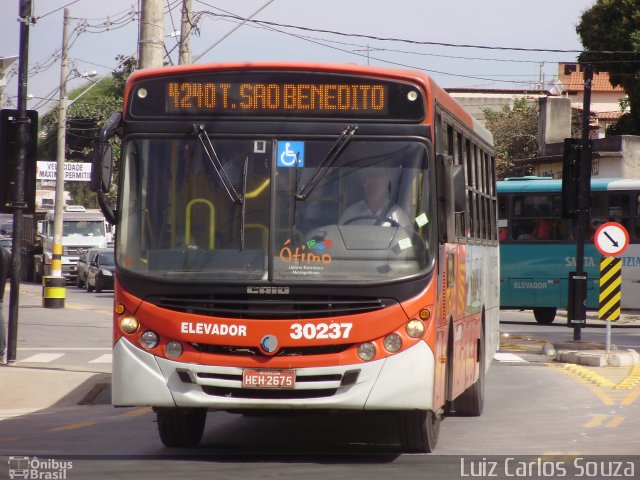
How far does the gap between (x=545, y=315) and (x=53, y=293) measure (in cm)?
1237

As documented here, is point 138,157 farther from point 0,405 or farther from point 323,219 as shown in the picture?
point 0,405

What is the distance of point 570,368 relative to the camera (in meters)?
Answer: 19.5

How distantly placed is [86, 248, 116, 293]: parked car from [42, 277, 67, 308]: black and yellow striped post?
10975 mm

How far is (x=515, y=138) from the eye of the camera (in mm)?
Answer: 62031

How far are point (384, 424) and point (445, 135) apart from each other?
301 centimetres

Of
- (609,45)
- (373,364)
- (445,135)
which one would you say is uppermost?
(609,45)

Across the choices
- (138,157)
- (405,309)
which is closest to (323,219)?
(405,309)

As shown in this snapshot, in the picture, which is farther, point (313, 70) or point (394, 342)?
point (313, 70)

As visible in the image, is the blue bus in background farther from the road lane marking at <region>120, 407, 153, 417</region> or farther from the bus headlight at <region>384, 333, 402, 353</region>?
the bus headlight at <region>384, 333, 402, 353</region>

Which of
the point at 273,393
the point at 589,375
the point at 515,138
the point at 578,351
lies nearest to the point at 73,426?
the point at 273,393

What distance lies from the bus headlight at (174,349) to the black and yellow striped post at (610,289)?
13.2m

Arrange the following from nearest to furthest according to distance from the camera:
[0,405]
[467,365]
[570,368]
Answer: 1. [467,365]
2. [0,405]
3. [570,368]

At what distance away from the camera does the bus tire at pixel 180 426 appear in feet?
33.7

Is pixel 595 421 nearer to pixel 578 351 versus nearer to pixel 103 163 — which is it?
pixel 103 163
